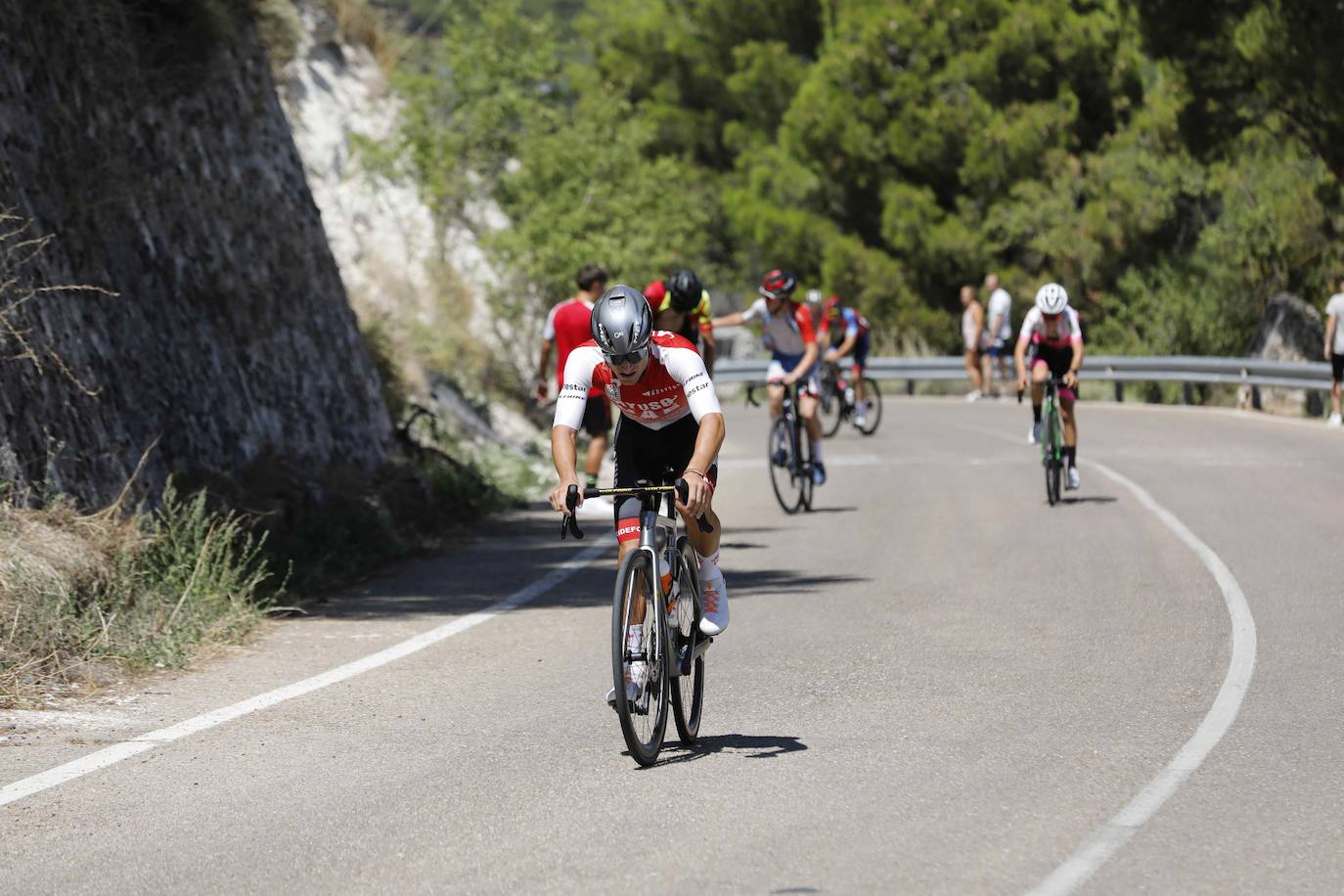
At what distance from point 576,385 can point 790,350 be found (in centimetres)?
1005

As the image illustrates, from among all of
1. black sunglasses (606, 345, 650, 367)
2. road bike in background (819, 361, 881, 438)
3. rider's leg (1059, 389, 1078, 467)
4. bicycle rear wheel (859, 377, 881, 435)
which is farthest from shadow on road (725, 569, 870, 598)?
bicycle rear wheel (859, 377, 881, 435)

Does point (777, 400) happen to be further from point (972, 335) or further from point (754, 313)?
point (972, 335)

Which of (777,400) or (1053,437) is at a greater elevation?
(777,400)

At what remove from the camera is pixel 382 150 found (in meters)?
35.9

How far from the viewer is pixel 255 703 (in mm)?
8531

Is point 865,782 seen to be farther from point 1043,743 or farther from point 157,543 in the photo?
point 157,543

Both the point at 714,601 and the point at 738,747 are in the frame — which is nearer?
the point at 738,747

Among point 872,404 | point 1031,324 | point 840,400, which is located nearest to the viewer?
point 1031,324

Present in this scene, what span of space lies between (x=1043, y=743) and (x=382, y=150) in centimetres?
3006

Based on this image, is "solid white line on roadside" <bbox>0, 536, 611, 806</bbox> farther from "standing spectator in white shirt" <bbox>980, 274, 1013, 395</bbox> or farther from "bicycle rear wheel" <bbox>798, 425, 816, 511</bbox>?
"standing spectator in white shirt" <bbox>980, 274, 1013, 395</bbox>

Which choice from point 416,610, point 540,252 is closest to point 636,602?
point 416,610

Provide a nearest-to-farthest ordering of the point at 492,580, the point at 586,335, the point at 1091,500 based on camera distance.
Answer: the point at 492,580, the point at 586,335, the point at 1091,500

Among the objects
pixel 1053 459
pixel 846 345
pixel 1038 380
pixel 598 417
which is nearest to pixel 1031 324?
pixel 1038 380

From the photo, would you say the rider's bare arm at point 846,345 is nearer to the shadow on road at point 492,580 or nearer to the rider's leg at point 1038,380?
the rider's leg at point 1038,380
